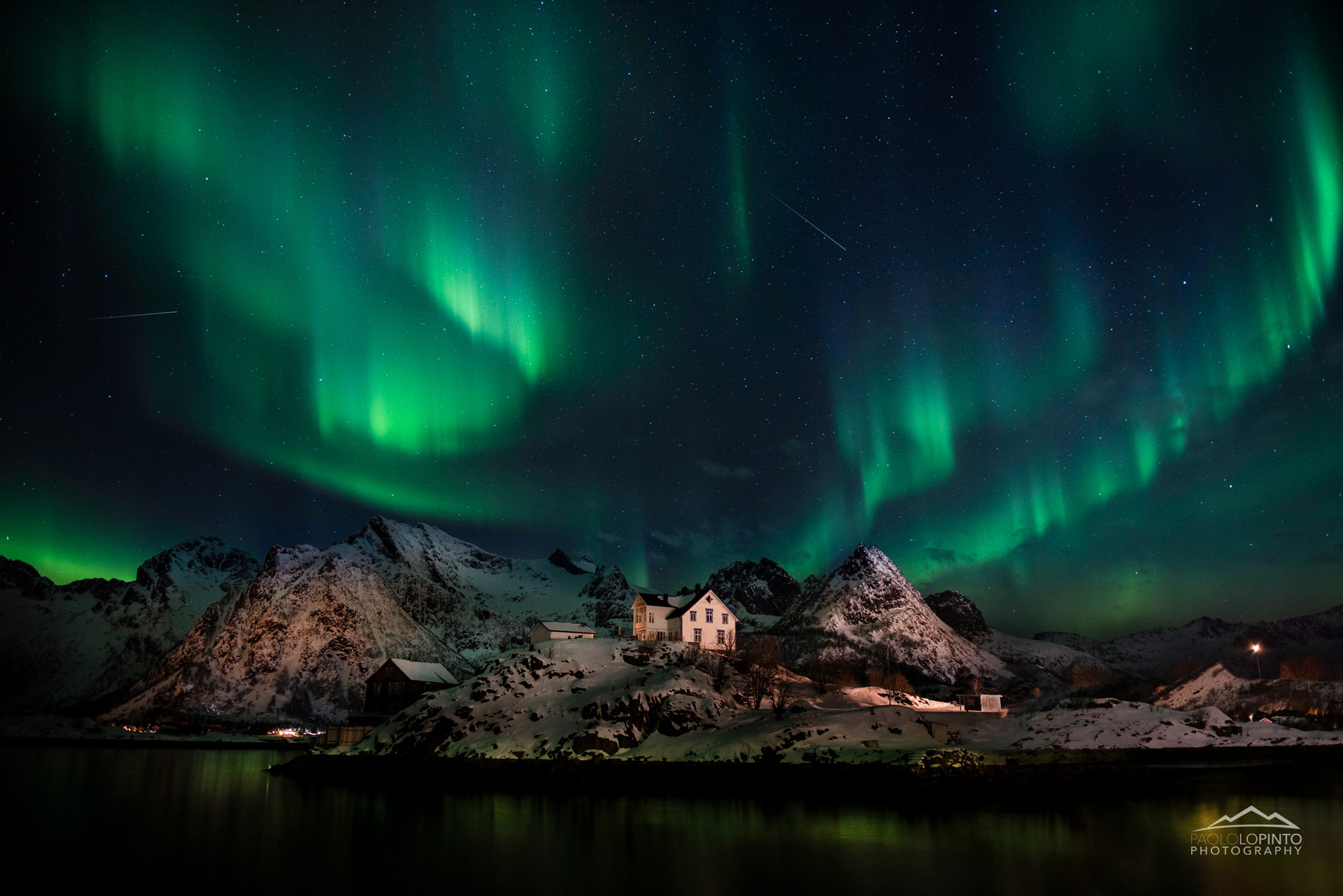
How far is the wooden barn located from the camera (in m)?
126

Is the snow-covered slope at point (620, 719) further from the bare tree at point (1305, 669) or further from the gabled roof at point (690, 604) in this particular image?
the bare tree at point (1305, 669)

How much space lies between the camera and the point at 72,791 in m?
79.2

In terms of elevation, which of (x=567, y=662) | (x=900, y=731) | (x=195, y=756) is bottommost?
(x=195, y=756)

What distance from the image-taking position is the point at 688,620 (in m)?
119

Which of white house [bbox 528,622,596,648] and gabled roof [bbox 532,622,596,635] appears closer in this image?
white house [bbox 528,622,596,648]

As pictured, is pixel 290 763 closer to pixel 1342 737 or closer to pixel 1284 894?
pixel 1284 894

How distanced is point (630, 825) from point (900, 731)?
3173 cm

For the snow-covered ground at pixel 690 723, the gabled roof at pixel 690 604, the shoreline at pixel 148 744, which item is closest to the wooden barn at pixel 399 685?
the snow-covered ground at pixel 690 723

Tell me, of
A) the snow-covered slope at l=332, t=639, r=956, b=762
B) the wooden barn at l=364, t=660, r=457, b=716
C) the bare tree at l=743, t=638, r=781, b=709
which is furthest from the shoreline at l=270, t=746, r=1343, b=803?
the wooden barn at l=364, t=660, r=457, b=716

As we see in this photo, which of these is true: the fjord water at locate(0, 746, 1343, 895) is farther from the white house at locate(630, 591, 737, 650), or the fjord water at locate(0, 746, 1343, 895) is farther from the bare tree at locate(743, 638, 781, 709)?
the white house at locate(630, 591, 737, 650)

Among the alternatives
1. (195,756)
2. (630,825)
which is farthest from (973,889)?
(195,756)

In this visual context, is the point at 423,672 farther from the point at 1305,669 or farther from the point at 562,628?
the point at 1305,669

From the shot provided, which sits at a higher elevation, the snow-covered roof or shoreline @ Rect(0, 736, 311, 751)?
the snow-covered roof

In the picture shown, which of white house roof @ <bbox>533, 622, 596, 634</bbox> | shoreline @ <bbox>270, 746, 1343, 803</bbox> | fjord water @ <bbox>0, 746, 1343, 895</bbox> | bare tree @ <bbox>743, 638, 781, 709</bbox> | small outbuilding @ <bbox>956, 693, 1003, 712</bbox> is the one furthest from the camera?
white house roof @ <bbox>533, 622, 596, 634</bbox>
